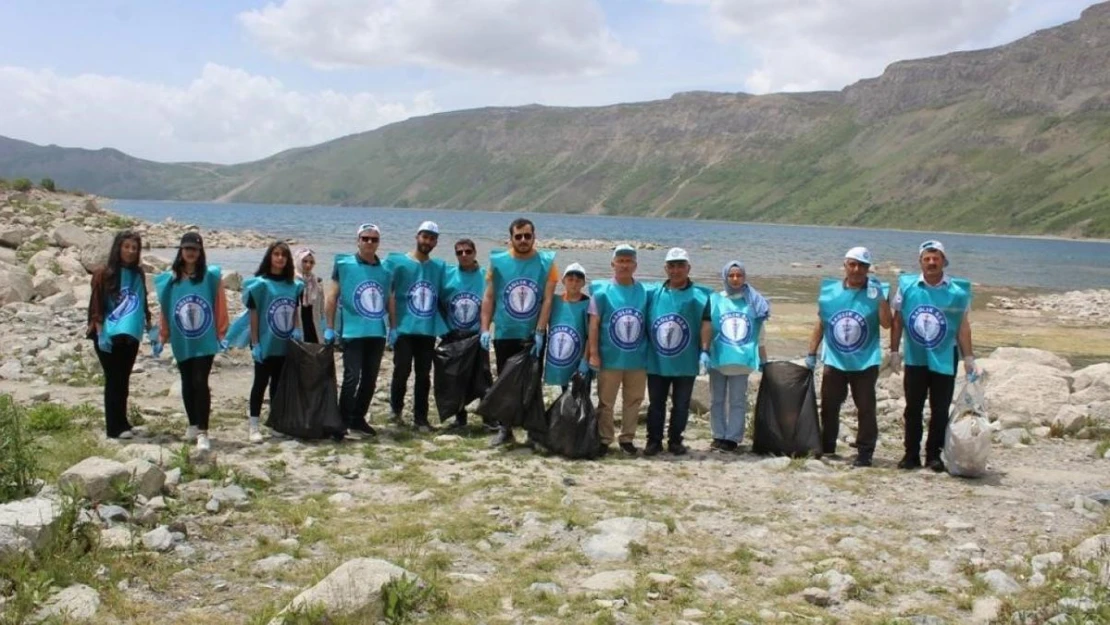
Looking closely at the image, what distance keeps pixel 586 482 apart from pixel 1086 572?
12.4ft

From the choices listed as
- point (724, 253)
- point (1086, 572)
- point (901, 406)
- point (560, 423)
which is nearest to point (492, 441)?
point (560, 423)

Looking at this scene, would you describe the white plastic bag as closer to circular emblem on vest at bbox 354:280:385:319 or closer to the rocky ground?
the rocky ground

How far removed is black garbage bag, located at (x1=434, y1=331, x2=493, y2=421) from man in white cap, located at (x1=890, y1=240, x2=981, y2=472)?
4.18 meters

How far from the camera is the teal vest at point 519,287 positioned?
9.02 meters

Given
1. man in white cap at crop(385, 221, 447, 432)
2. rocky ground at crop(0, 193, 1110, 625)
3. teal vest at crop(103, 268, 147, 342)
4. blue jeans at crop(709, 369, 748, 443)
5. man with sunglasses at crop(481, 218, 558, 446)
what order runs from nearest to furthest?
1. rocky ground at crop(0, 193, 1110, 625)
2. teal vest at crop(103, 268, 147, 342)
3. man with sunglasses at crop(481, 218, 558, 446)
4. blue jeans at crop(709, 369, 748, 443)
5. man in white cap at crop(385, 221, 447, 432)

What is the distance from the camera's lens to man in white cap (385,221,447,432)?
933cm

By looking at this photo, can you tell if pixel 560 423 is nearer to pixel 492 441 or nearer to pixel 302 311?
pixel 492 441

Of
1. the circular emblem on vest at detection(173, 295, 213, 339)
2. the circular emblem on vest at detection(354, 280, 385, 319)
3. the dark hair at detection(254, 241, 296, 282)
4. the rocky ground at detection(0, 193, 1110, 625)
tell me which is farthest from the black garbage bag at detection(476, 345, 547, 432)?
the circular emblem on vest at detection(173, 295, 213, 339)

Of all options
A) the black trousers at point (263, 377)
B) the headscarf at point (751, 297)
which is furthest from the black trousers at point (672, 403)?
the black trousers at point (263, 377)

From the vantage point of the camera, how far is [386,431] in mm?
9461

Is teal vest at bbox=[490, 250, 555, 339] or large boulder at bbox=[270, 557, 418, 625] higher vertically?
teal vest at bbox=[490, 250, 555, 339]

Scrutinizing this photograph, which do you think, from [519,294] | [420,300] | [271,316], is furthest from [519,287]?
[271,316]

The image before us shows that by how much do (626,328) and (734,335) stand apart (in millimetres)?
1122

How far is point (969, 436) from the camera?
7.98 metres
